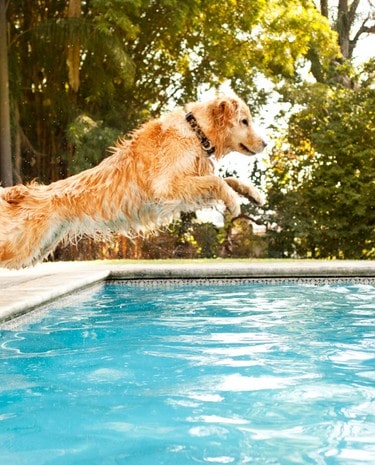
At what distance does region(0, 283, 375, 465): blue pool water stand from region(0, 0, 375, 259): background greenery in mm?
8191

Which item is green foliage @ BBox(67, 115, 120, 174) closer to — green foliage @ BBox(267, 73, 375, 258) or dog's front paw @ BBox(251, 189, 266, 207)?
green foliage @ BBox(267, 73, 375, 258)

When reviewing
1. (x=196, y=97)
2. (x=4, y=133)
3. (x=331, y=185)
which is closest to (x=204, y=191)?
(x=4, y=133)

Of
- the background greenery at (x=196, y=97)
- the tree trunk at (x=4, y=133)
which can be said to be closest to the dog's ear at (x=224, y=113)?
A: the tree trunk at (x=4, y=133)

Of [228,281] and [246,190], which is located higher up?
[246,190]

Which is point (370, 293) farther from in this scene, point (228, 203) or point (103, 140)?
point (103, 140)

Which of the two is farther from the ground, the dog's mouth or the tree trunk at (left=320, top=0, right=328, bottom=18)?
the tree trunk at (left=320, top=0, right=328, bottom=18)

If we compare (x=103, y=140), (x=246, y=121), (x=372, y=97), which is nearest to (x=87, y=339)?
(x=246, y=121)

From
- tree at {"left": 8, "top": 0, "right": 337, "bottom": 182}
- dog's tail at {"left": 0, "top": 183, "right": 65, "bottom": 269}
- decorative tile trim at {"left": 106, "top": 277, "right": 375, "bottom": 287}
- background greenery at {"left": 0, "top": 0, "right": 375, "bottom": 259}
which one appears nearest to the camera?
dog's tail at {"left": 0, "top": 183, "right": 65, "bottom": 269}

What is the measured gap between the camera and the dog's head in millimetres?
4840

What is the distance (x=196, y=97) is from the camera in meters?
17.4

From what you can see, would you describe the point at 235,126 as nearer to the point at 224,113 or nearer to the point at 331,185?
the point at 224,113

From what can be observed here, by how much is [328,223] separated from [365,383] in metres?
11.4

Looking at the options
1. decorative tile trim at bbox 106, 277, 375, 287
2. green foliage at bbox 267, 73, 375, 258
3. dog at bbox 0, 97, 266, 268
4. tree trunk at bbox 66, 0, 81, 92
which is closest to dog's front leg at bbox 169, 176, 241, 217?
dog at bbox 0, 97, 266, 268

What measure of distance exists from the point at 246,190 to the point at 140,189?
0.78 meters
